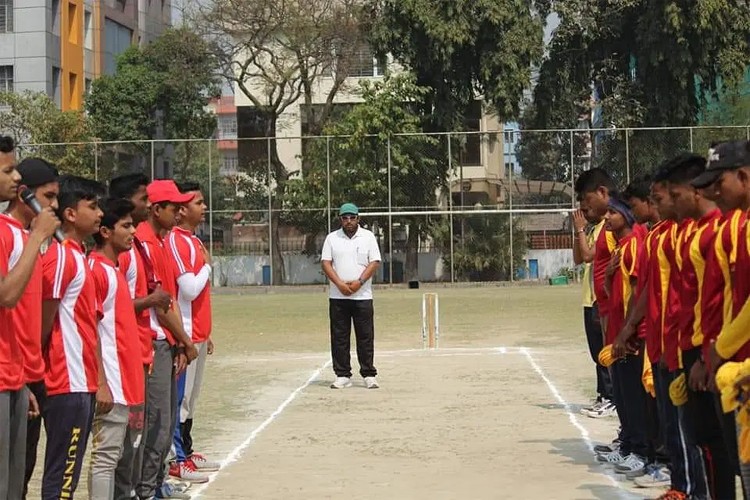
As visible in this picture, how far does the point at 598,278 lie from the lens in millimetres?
10008

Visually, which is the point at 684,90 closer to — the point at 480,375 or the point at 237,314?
the point at 237,314

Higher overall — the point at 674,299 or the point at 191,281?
the point at 191,281

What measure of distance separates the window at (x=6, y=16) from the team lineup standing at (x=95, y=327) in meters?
49.5

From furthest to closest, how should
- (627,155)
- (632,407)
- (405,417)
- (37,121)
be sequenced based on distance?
1. (37,121)
2. (627,155)
3. (405,417)
4. (632,407)

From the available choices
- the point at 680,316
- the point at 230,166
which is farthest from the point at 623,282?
the point at 230,166

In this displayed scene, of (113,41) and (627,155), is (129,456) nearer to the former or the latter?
(627,155)

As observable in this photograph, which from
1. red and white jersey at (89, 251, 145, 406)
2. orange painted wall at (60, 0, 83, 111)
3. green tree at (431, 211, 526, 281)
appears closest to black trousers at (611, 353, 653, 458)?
red and white jersey at (89, 251, 145, 406)

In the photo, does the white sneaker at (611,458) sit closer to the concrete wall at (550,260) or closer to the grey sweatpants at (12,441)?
the grey sweatpants at (12,441)

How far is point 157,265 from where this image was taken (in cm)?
788

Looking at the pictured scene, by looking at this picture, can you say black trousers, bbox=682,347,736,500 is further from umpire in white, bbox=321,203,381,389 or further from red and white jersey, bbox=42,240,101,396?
umpire in white, bbox=321,203,381,389

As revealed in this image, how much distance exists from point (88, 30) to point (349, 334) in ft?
163

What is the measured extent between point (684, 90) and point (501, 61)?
6.02 m

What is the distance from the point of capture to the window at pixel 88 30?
60875 millimetres

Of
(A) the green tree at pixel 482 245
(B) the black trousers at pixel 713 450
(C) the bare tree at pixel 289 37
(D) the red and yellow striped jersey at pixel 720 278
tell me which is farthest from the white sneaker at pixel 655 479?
(C) the bare tree at pixel 289 37
